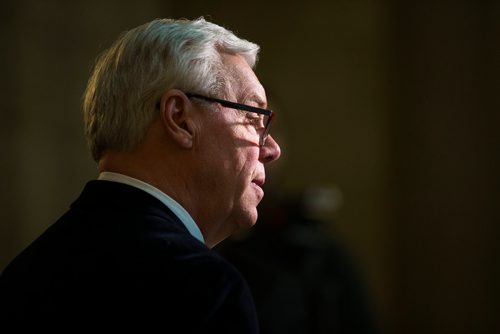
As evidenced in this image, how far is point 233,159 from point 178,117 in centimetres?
18

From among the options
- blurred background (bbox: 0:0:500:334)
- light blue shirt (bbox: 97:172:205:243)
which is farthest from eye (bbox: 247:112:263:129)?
blurred background (bbox: 0:0:500:334)

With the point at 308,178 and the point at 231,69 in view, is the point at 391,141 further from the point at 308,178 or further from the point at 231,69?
the point at 231,69

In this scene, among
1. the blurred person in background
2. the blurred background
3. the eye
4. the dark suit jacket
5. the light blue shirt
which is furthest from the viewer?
the blurred background

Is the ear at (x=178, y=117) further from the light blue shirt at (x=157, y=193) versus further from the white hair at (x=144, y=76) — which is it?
the light blue shirt at (x=157, y=193)

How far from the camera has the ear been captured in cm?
197

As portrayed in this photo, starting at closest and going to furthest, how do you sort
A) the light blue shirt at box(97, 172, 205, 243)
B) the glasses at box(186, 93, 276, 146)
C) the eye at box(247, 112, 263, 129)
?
the light blue shirt at box(97, 172, 205, 243) < the glasses at box(186, 93, 276, 146) < the eye at box(247, 112, 263, 129)

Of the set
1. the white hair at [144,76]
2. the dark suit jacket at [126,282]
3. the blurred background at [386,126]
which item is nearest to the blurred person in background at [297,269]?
the white hair at [144,76]

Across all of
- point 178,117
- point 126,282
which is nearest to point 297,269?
point 178,117

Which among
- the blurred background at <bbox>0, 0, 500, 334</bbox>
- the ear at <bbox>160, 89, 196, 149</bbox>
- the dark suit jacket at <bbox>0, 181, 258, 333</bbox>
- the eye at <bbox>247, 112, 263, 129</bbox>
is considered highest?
the ear at <bbox>160, 89, 196, 149</bbox>

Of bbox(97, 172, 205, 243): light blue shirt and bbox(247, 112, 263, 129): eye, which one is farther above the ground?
bbox(247, 112, 263, 129): eye

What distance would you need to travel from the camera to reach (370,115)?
7.03 m

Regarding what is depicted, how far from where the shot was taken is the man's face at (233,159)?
2033mm

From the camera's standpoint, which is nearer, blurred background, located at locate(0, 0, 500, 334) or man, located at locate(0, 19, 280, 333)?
man, located at locate(0, 19, 280, 333)

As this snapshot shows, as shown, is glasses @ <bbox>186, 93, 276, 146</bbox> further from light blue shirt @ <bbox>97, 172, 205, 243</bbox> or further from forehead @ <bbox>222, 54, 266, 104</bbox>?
light blue shirt @ <bbox>97, 172, 205, 243</bbox>
